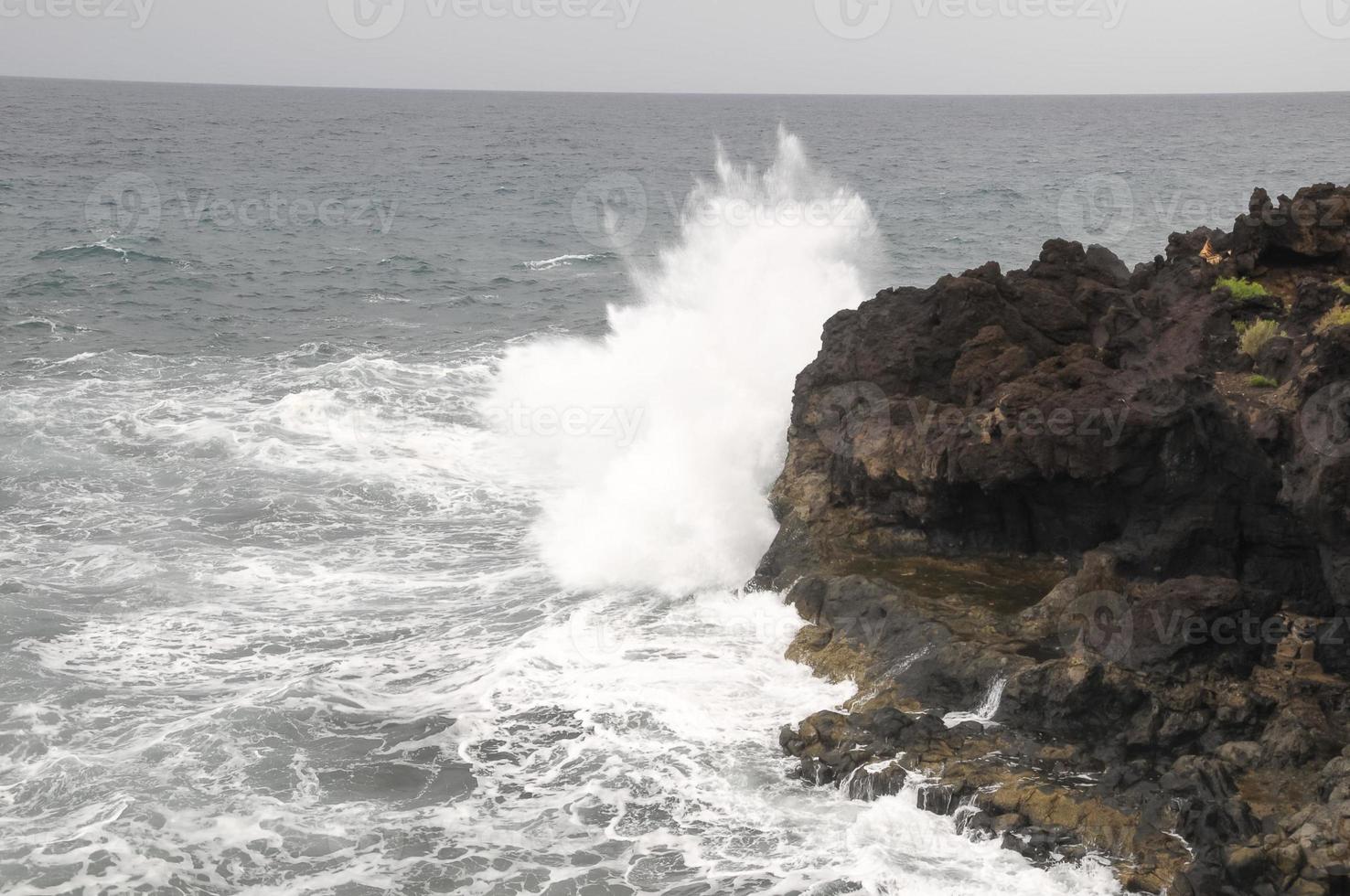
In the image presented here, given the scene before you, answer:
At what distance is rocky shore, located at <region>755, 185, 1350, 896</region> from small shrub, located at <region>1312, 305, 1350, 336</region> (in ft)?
0.26

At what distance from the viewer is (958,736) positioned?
36.1 ft

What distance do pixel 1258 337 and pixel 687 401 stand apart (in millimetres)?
8567

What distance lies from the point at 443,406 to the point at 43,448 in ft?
22.5

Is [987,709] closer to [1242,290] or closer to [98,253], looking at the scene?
[1242,290]

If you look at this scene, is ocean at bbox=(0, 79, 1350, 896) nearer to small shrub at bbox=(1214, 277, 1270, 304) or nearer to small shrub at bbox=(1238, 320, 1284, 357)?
small shrub at bbox=(1238, 320, 1284, 357)

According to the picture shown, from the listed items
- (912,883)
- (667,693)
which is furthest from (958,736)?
(667,693)

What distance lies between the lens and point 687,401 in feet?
65.6

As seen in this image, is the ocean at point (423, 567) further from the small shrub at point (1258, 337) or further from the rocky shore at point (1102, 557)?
the small shrub at point (1258, 337)

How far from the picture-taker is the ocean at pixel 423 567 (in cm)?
1045

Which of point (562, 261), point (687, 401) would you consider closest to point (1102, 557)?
point (687, 401)

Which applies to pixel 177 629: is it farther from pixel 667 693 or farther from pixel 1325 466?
pixel 1325 466

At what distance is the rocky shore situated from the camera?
390 inches

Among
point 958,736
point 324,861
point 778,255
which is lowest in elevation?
point 324,861

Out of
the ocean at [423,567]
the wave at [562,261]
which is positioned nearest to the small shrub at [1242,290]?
the ocean at [423,567]
